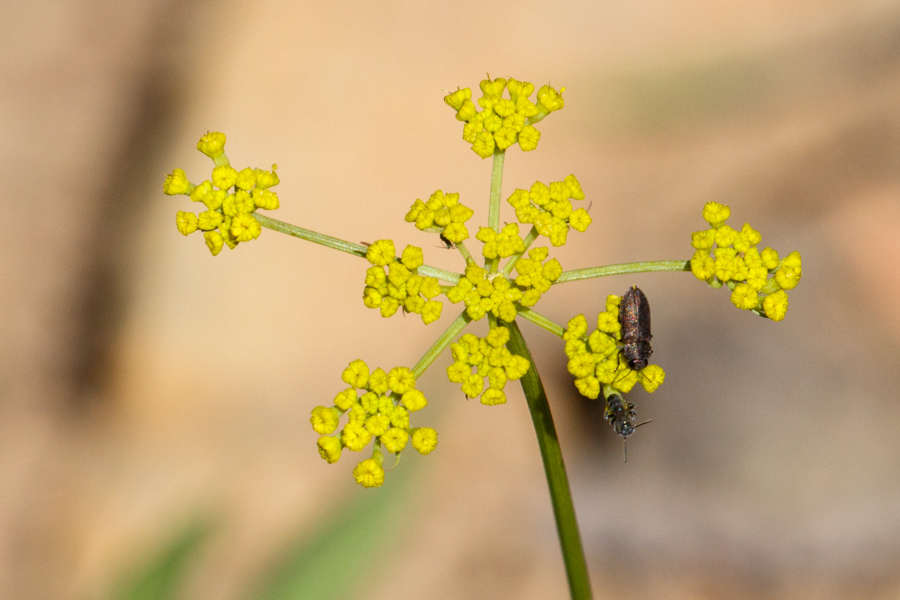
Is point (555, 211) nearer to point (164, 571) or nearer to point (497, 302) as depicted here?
point (497, 302)

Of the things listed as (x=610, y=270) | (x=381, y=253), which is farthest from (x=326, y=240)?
(x=610, y=270)

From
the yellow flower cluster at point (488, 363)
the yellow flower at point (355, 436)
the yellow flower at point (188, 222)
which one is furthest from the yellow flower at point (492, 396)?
the yellow flower at point (188, 222)

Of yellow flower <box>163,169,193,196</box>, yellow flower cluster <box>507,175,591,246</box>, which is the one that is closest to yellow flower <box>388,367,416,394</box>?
yellow flower cluster <box>507,175,591,246</box>

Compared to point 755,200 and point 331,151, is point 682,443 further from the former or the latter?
point 331,151

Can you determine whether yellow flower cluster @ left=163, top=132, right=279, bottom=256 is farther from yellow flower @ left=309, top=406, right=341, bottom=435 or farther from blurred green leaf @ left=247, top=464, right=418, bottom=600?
blurred green leaf @ left=247, top=464, right=418, bottom=600

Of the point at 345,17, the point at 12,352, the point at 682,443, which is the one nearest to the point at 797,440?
the point at 682,443
